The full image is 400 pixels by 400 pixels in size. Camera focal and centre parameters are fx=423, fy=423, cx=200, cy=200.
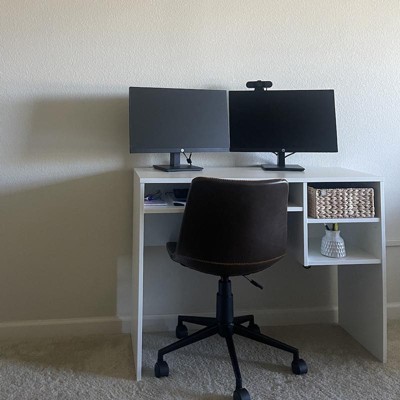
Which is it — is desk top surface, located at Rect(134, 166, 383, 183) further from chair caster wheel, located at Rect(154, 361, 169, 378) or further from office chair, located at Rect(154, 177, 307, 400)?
chair caster wheel, located at Rect(154, 361, 169, 378)

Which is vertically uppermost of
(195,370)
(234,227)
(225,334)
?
(234,227)

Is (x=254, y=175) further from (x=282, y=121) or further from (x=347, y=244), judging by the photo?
(x=347, y=244)

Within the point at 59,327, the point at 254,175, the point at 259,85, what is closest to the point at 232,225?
the point at 254,175

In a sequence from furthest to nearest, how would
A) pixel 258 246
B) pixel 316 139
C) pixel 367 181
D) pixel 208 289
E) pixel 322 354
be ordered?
pixel 208 289 → pixel 316 139 → pixel 322 354 → pixel 367 181 → pixel 258 246

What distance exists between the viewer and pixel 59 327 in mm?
2338

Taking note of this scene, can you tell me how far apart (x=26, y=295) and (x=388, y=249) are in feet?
7.02

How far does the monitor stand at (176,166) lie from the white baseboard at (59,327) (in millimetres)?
908

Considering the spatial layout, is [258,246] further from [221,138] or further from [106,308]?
[106,308]

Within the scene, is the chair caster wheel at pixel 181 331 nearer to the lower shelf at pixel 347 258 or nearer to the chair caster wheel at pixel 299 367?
the chair caster wheel at pixel 299 367

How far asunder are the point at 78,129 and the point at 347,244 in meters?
1.60

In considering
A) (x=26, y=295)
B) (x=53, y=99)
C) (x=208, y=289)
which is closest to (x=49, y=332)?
(x=26, y=295)

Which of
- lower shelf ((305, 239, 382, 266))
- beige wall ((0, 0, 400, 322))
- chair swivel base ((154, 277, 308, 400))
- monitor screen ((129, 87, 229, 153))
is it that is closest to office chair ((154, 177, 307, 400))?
chair swivel base ((154, 277, 308, 400))

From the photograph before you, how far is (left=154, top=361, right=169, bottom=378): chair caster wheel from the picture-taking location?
6.36ft

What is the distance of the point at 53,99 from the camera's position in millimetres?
2266
